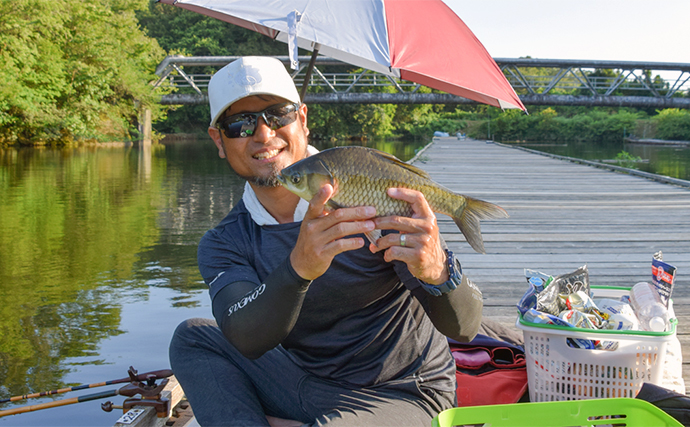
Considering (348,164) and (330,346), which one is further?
(330,346)

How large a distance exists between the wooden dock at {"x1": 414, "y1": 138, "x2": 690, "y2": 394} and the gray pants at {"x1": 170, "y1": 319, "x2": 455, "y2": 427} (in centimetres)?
164

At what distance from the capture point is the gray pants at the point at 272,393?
7.06 ft

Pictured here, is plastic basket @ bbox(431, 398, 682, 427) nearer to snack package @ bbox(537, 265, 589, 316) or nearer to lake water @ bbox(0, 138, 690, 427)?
snack package @ bbox(537, 265, 589, 316)

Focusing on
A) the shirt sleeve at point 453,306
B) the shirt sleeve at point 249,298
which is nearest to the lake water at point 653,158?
the shirt sleeve at point 453,306

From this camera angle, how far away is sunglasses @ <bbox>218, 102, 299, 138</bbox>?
2477mm

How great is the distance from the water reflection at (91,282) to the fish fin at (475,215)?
338cm

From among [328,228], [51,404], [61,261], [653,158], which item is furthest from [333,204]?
[653,158]

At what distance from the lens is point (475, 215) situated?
205cm

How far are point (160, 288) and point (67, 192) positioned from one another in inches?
366

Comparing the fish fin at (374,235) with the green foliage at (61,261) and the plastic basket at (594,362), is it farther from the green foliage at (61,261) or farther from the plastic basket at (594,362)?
the green foliage at (61,261)

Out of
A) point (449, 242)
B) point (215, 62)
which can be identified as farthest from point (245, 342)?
point (215, 62)

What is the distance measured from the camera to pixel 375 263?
233 centimetres

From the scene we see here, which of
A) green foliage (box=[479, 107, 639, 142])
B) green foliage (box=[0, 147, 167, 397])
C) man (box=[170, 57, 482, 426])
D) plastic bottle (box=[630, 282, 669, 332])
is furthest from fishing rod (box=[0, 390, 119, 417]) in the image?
green foliage (box=[479, 107, 639, 142])

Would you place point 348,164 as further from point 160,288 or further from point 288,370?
point 160,288
